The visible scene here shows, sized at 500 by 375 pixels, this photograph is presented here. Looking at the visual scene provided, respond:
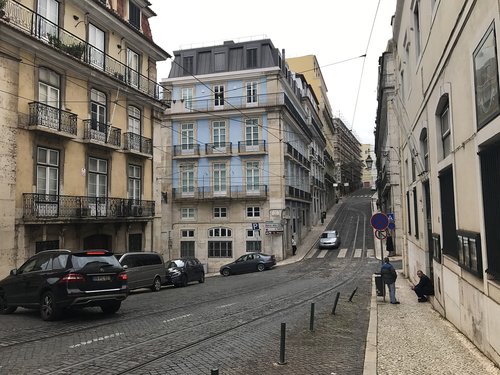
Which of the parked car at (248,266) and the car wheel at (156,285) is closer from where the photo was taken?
the car wheel at (156,285)

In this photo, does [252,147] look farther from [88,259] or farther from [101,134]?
[88,259]

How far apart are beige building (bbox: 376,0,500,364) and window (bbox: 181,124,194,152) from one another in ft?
103

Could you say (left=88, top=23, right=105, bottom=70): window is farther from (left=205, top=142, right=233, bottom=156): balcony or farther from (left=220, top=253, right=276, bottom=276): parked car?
(left=205, top=142, right=233, bottom=156): balcony

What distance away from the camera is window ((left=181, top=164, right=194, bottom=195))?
43.8 m

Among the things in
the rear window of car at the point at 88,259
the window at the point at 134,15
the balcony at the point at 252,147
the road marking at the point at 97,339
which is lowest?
the road marking at the point at 97,339

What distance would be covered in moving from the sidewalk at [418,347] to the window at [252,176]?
1165 inches

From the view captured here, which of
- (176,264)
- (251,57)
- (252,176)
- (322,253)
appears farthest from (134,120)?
(322,253)

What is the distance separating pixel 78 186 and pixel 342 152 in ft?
295

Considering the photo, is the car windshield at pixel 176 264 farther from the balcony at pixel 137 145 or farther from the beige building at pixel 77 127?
the balcony at pixel 137 145

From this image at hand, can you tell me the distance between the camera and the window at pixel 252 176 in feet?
137

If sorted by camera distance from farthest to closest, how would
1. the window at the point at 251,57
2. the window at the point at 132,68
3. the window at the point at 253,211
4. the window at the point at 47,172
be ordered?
the window at the point at 251,57 < the window at the point at 253,211 < the window at the point at 132,68 < the window at the point at 47,172

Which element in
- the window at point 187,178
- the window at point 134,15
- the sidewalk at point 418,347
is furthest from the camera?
the window at point 187,178


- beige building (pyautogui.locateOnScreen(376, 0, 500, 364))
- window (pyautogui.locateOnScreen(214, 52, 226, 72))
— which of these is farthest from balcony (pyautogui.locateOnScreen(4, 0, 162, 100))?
window (pyautogui.locateOnScreen(214, 52, 226, 72))

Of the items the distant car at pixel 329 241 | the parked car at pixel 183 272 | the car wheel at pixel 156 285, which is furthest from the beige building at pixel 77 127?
the distant car at pixel 329 241
